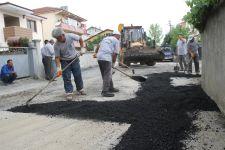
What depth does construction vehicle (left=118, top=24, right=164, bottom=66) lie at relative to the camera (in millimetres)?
20531

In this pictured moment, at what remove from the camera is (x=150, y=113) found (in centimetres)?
615

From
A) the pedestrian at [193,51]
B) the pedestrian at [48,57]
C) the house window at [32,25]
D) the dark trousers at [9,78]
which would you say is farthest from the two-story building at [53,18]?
the pedestrian at [193,51]

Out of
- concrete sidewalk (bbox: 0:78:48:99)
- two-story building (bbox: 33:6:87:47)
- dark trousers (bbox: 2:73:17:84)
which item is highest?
two-story building (bbox: 33:6:87:47)

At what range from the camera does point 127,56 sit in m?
20.5

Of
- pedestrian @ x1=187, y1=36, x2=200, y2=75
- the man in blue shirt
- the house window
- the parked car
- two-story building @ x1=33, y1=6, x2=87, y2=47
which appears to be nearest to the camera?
pedestrian @ x1=187, y1=36, x2=200, y2=75

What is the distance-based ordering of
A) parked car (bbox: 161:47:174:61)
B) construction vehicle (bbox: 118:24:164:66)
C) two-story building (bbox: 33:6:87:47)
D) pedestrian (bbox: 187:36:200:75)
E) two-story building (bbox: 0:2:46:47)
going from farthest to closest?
two-story building (bbox: 33:6:87:47), parked car (bbox: 161:47:174:61), two-story building (bbox: 0:2:46:47), construction vehicle (bbox: 118:24:164:66), pedestrian (bbox: 187:36:200:75)

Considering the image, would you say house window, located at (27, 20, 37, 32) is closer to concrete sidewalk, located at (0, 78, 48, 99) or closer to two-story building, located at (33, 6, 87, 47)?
two-story building, located at (33, 6, 87, 47)

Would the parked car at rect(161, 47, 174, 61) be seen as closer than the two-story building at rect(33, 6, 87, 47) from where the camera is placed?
Yes

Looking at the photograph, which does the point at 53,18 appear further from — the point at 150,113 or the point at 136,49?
the point at 150,113

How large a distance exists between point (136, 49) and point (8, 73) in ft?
29.8

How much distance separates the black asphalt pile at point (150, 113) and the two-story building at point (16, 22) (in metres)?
22.4

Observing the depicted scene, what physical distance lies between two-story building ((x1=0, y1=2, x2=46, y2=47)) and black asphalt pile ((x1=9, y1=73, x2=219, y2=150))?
22.4 meters

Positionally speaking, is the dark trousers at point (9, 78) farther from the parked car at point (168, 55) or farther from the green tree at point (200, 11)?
the parked car at point (168, 55)

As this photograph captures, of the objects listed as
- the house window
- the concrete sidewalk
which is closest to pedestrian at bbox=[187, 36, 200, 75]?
the concrete sidewalk
